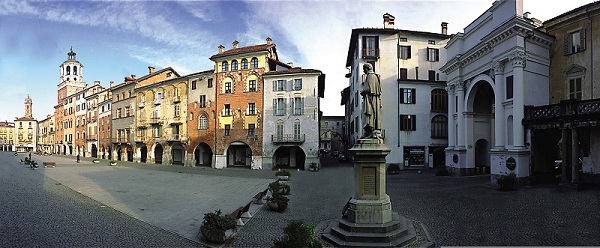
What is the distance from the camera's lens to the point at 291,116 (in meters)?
36.1

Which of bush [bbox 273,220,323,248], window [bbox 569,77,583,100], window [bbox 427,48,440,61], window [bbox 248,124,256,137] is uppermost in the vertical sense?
window [bbox 427,48,440,61]

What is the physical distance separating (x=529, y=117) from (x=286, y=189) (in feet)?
52.0

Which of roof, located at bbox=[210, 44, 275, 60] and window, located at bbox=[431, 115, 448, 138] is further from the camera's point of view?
roof, located at bbox=[210, 44, 275, 60]

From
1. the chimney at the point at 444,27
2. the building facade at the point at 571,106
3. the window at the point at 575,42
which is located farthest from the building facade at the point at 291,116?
the window at the point at 575,42

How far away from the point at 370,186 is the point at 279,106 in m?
28.3

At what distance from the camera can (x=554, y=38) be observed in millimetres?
21078

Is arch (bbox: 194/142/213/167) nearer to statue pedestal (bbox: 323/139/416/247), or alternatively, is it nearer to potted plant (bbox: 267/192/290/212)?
potted plant (bbox: 267/192/290/212)

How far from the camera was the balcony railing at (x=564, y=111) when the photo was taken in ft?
54.4

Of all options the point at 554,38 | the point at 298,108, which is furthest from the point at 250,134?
the point at 554,38

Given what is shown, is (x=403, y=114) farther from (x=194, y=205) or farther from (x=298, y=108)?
(x=194, y=205)

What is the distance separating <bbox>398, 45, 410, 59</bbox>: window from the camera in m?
36.3

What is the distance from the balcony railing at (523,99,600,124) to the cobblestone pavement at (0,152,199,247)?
20.2 metres

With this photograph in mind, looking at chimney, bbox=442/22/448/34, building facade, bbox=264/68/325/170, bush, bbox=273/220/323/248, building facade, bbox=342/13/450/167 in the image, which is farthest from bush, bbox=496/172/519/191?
chimney, bbox=442/22/448/34

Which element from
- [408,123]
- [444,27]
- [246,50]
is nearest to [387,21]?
[444,27]
